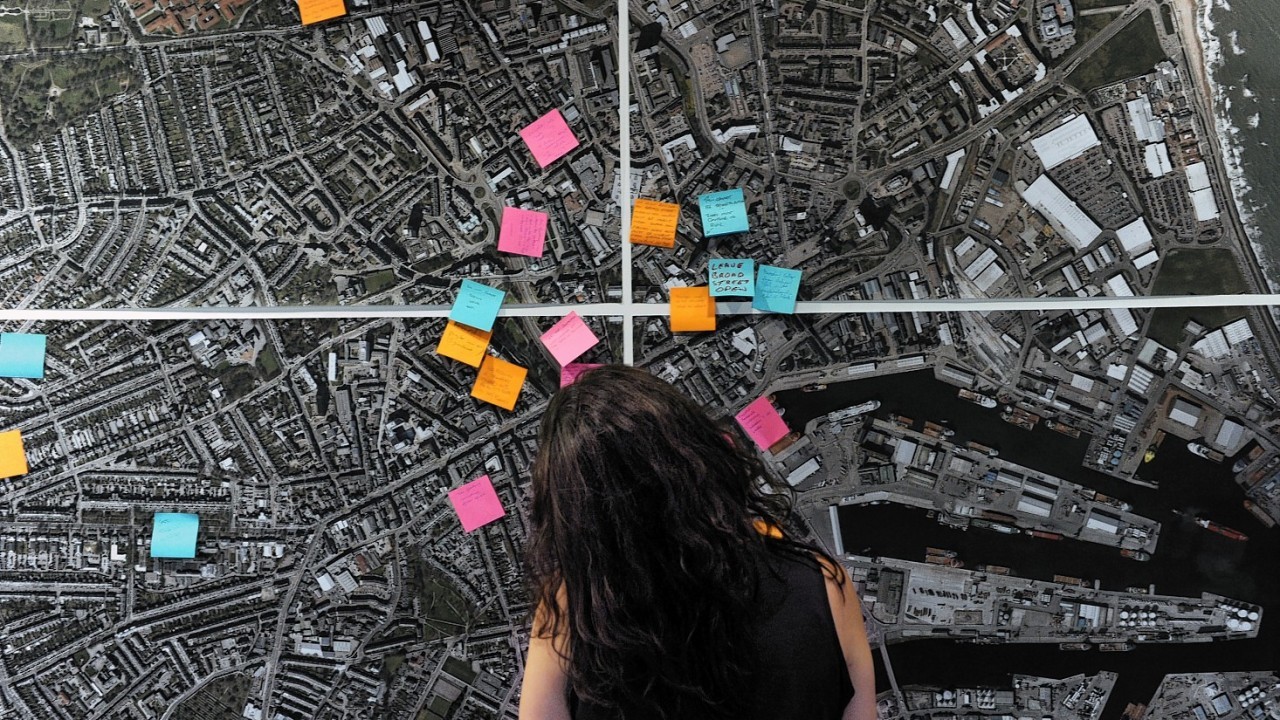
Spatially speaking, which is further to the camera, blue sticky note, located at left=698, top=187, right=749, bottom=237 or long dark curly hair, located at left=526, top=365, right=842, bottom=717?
blue sticky note, located at left=698, top=187, right=749, bottom=237

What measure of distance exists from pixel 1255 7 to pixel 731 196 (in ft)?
4.13

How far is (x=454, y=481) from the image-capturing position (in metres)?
1.93

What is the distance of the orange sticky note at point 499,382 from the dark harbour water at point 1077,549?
61 cm

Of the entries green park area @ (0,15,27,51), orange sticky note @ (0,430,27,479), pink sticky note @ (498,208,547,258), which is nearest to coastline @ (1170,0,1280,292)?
pink sticky note @ (498,208,547,258)

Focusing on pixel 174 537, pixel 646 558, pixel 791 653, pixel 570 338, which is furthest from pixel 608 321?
pixel 174 537

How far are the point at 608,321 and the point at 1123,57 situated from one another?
131 centimetres

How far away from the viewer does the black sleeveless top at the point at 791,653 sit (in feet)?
4.00

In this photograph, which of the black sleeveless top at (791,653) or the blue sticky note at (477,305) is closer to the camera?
the black sleeveless top at (791,653)

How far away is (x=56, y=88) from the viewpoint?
1908 millimetres

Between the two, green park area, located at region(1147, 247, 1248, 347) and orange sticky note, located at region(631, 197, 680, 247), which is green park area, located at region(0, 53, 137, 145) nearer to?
orange sticky note, located at region(631, 197, 680, 247)

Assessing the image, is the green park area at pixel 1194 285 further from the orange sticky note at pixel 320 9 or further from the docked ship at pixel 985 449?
the orange sticky note at pixel 320 9

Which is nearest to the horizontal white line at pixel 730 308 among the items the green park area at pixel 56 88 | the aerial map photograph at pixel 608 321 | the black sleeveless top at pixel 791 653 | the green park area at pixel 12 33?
the aerial map photograph at pixel 608 321

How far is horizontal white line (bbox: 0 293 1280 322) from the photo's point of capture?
189 cm

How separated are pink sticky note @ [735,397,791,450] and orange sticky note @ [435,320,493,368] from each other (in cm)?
61
